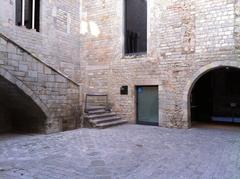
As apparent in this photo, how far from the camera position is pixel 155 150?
502cm

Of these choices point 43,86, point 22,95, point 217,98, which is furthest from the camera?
point 217,98

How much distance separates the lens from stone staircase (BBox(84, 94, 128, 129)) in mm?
8125

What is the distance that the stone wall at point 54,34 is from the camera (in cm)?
768

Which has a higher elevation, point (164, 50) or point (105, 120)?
point (164, 50)

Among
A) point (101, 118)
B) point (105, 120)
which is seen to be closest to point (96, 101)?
point (101, 118)

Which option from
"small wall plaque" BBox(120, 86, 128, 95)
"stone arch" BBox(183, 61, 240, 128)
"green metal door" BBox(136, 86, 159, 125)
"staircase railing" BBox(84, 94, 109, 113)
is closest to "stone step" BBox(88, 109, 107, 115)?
"staircase railing" BBox(84, 94, 109, 113)

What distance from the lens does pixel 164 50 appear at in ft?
27.2

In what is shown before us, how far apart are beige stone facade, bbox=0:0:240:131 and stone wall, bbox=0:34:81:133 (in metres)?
1.02

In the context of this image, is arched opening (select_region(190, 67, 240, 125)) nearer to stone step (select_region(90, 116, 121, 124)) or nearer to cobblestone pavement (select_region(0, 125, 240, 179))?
stone step (select_region(90, 116, 121, 124))

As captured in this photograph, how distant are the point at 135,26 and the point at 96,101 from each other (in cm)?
328

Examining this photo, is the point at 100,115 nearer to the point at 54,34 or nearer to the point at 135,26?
the point at 54,34

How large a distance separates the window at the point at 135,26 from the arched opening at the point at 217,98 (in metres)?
2.86

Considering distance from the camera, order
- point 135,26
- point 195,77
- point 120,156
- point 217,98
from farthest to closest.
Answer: point 217,98, point 135,26, point 195,77, point 120,156

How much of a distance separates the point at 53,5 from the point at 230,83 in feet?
24.4
